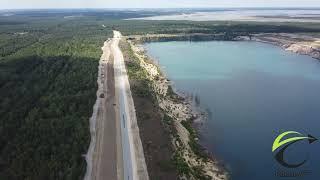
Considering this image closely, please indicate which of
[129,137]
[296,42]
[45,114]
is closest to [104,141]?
[129,137]

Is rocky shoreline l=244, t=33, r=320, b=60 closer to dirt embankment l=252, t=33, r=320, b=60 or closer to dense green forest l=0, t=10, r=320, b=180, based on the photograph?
dirt embankment l=252, t=33, r=320, b=60

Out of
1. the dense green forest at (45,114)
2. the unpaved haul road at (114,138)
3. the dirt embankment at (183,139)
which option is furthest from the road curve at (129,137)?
the dense green forest at (45,114)

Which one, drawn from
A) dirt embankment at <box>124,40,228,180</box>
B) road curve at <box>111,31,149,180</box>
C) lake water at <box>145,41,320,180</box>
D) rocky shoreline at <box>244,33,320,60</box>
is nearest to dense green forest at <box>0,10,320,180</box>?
road curve at <box>111,31,149,180</box>

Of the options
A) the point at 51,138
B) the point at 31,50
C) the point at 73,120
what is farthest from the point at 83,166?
the point at 31,50

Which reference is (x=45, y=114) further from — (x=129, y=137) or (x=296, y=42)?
(x=296, y=42)

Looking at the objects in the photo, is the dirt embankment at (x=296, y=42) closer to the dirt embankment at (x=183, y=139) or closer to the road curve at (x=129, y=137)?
the dirt embankment at (x=183, y=139)

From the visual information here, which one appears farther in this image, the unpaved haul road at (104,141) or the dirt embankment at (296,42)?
the dirt embankment at (296,42)
